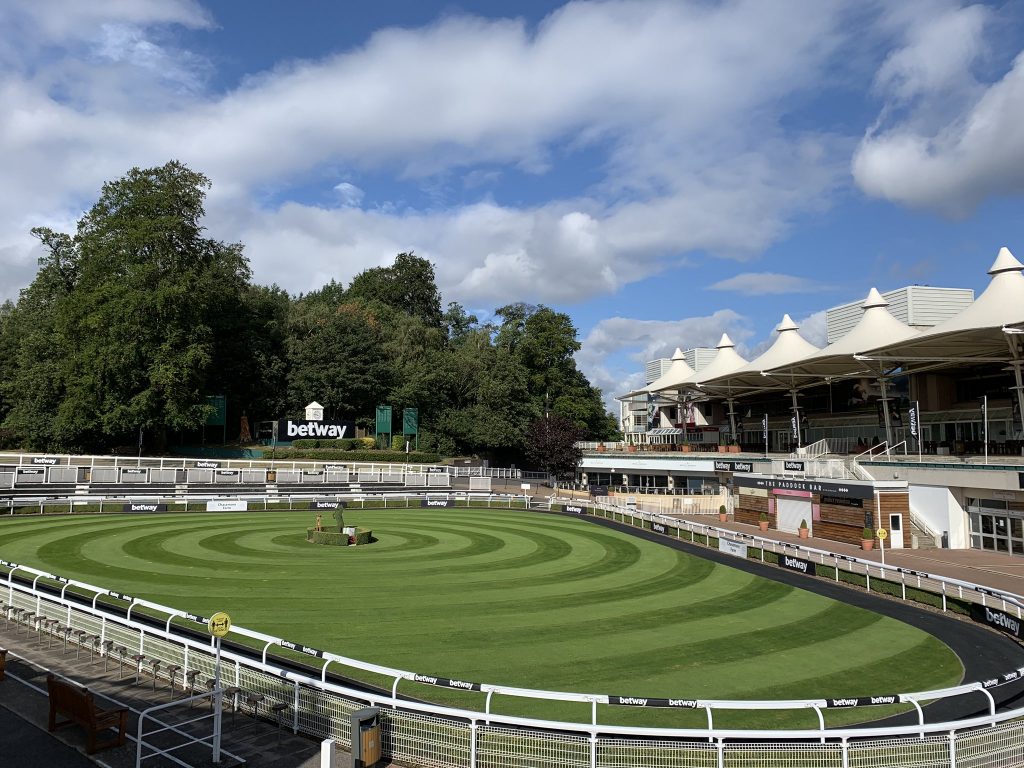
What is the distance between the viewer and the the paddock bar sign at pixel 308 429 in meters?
76.8

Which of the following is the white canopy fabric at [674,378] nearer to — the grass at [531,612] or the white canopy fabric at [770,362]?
the white canopy fabric at [770,362]

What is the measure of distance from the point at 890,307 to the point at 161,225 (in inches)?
2739

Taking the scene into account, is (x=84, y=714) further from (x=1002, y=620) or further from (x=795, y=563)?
(x=795, y=563)

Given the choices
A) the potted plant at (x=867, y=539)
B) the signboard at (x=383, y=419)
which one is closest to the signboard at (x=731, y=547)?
the potted plant at (x=867, y=539)

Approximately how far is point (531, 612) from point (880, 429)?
156 ft

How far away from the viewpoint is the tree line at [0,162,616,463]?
66.1 m

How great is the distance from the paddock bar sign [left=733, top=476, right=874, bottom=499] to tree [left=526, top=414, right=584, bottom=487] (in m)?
24.8

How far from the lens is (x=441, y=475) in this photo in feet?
211

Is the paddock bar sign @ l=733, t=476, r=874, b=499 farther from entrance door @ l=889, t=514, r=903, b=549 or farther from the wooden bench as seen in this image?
the wooden bench

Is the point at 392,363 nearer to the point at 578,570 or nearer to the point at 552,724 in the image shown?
the point at 578,570

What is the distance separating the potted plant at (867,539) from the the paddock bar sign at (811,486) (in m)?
1.82

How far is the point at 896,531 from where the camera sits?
123ft

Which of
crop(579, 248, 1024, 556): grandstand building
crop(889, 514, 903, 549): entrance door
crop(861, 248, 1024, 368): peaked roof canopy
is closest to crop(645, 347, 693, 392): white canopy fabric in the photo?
crop(579, 248, 1024, 556): grandstand building

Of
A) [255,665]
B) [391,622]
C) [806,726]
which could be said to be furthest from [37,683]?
[806,726]
